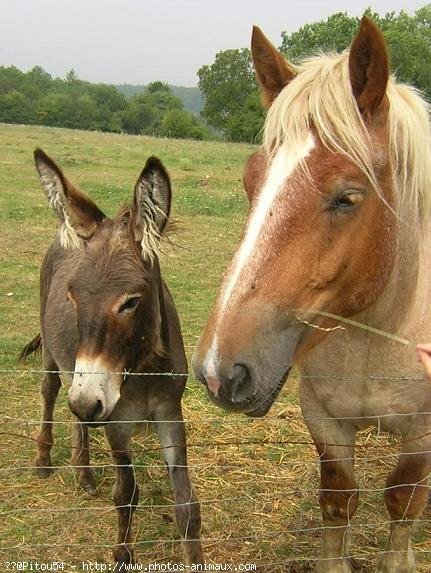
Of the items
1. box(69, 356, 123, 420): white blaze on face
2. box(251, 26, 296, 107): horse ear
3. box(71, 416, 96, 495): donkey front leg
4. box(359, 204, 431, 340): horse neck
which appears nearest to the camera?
box(251, 26, 296, 107): horse ear

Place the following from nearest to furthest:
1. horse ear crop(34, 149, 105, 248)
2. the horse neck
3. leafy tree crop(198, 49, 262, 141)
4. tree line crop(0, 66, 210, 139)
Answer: the horse neck → horse ear crop(34, 149, 105, 248) → leafy tree crop(198, 49, 262, 141) → tree line crop(0, 66, 210, 139)

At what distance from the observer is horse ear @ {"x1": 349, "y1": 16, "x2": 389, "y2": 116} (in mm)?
1906

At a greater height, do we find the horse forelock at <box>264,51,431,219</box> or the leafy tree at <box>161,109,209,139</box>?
the leafy tree at <box>161,109,209,139</box>

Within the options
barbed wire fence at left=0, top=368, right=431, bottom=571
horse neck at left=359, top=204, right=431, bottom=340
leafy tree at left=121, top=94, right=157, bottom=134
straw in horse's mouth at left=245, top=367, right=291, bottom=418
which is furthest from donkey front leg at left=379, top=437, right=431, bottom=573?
leafy tree at left=121, top=94, right=157, bottom=134

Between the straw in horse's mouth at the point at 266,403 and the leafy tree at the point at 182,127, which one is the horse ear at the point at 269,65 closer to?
the straw in horse's mouth at the point at 266,403

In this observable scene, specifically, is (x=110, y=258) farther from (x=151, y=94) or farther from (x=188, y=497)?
(x=151, y=94)

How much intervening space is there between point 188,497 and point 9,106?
7607 cm

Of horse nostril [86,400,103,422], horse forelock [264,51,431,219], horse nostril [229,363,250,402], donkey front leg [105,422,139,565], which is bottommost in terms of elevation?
donkey front leg [105,422,139,565]

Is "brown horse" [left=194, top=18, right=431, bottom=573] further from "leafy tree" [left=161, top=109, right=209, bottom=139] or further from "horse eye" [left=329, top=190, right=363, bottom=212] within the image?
"leafy tree" [left=161, top=109, right=209, bottom=139]

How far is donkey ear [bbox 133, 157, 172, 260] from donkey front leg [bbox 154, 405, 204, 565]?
100cm

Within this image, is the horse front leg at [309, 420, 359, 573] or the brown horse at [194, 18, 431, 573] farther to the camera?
the horse front leg at [309, 420, 359, 573]

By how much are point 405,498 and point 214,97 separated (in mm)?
57464

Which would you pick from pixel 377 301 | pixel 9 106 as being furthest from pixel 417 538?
pixel 9 106

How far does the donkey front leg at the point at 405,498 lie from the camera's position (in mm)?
2855
